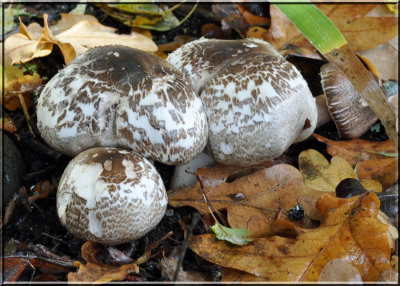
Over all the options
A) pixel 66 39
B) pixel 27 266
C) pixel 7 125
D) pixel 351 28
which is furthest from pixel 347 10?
pixel 27 266

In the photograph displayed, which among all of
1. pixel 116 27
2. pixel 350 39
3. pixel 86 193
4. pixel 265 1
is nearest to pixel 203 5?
pixel 265 1

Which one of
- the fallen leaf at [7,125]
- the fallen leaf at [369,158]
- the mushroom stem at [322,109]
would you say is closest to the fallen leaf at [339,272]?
the fallen leaf at [369,158]

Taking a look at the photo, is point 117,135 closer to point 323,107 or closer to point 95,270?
point 95,270

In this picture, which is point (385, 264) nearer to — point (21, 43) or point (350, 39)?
point (350, 39)

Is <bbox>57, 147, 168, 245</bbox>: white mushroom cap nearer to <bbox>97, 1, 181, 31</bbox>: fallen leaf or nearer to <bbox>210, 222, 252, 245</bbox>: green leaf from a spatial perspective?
<bbox>210, 222, 252, 245</bbox>: green leaf

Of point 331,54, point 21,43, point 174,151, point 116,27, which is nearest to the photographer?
point 174,151

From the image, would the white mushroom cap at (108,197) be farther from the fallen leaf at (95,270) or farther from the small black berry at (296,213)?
the small black berry at (296,213)
